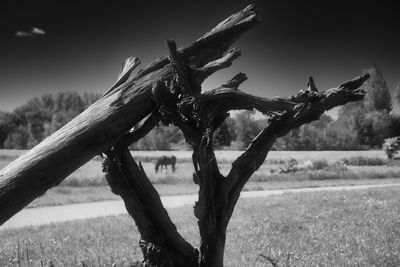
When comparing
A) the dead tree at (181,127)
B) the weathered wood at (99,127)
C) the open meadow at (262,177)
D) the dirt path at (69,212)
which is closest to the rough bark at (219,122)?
the dead tree at (181,127)

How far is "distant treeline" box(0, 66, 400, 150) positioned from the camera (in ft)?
247

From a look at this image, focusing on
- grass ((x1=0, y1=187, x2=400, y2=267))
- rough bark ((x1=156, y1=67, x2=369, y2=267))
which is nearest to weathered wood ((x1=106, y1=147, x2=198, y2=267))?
rough bark ((x1=156, y1=67, x2=369, y2=267))

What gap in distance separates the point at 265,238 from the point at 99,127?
5.99 meters

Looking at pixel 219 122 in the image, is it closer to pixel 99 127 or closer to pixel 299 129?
→ pixel 99 127

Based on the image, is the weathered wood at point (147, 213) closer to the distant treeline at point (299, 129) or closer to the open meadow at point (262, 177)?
the open meadow at point (262, 177)

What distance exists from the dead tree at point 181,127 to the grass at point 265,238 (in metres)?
0.96

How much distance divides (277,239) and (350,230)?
77.2 inches

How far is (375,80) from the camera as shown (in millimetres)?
89875

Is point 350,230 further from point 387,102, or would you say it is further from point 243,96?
point 387,102

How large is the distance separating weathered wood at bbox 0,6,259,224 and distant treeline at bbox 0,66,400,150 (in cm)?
5499

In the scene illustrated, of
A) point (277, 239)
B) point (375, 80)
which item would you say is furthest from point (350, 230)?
point (375, 80)

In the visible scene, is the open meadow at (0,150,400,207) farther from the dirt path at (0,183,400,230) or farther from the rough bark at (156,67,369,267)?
the rough bark at (156,67,369,267)

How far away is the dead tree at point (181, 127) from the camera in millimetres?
3865

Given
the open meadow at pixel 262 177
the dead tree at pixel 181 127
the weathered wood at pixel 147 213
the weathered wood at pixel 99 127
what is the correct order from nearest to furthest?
the weathered wood at pixel 99 127 → the dead tree at pixel 181 127 → the weathered wood at pixel 147 213 → the open meadow at pixel 262 177
